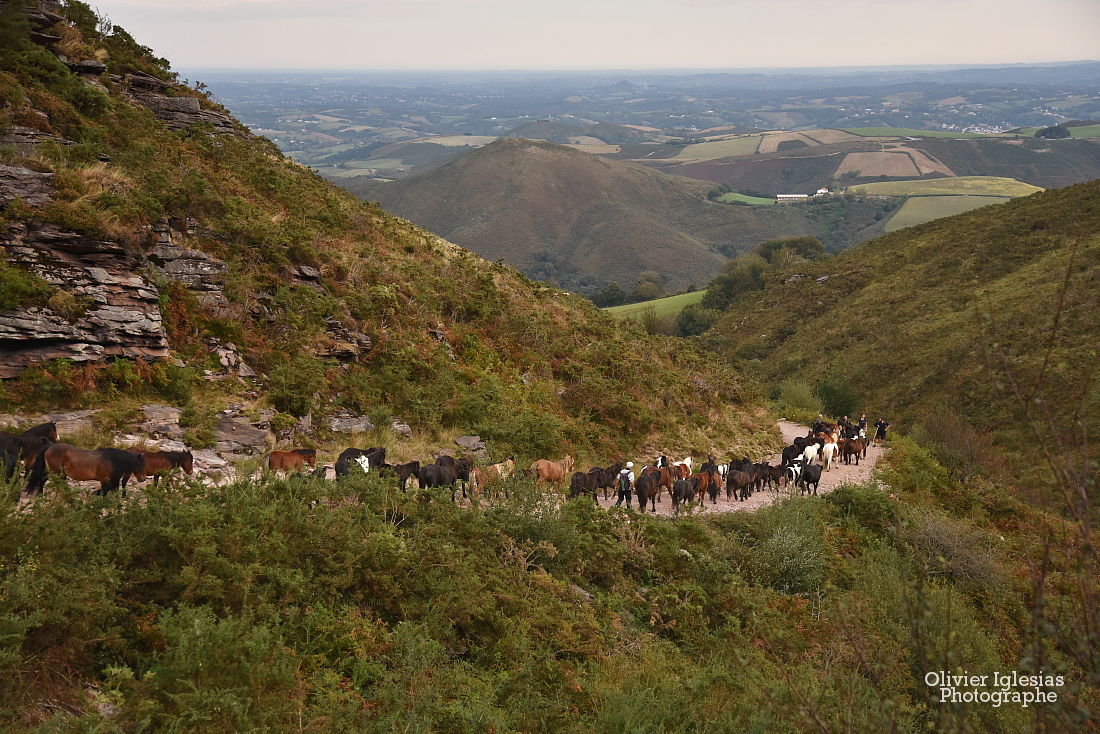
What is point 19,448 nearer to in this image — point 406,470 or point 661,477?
point 406,470

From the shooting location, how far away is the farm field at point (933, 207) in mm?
137625

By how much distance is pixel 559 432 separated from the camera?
1653 centimetres

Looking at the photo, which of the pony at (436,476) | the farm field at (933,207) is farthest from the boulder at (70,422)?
the farm field at (933,207)

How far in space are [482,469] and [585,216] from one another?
15742cm

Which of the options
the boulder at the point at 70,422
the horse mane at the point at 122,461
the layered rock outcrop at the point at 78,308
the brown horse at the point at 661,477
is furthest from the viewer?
the brown horse at the point at 661,477

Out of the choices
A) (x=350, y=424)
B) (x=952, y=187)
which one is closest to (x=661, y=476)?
(x=350, y=424)

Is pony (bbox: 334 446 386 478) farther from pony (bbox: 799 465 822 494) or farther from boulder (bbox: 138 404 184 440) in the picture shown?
pony (bbox: 799 465 822 494)

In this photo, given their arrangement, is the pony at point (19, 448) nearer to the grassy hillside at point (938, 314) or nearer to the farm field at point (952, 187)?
the grassy hillside at point (938, 314)

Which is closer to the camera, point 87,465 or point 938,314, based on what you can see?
point 87,465

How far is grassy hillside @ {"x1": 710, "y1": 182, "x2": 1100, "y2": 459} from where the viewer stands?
36.2 meters

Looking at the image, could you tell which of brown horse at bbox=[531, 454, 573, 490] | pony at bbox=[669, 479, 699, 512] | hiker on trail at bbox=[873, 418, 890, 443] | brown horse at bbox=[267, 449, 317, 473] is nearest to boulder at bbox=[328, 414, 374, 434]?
brown horse at bbox=[267, 449, 317, 473]

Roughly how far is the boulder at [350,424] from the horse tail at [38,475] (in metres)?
5.68

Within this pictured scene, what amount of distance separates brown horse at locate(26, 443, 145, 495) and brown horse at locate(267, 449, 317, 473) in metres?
2.21

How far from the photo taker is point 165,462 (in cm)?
852
